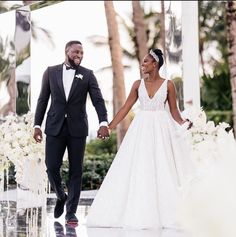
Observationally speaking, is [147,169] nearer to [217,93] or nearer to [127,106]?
[127,106]

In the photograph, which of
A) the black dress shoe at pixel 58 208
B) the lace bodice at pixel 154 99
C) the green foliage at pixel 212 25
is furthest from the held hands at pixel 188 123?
the green foliage at pixel 212 25

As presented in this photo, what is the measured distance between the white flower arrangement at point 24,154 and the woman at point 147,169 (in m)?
1.26

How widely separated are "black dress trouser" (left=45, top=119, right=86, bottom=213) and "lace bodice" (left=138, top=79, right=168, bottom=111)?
720 mm

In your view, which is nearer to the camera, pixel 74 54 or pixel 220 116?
pixel 74 54

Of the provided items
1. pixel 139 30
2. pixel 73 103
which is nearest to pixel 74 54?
pixel 73 103

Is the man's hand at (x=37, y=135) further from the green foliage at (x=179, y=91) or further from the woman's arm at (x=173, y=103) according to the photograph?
the green foliage at (x=179, y=91)

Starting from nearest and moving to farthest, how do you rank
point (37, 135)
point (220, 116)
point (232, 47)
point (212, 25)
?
point (37, 135) → point (232, 47) → point (220, 116) → point (212, 25)

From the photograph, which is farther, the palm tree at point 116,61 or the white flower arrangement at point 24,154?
the palm tree at point 116,61

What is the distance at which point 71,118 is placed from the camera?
711 cm

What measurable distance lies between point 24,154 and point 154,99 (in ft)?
5.68

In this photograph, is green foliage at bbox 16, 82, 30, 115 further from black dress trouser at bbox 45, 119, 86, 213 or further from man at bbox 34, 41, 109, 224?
black dress trouser at bbox 45, 119, 86, 213

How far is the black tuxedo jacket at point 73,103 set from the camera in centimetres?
711

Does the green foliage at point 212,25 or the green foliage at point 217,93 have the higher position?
the green foliage at point 212,25

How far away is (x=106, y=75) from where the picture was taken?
912 inches
